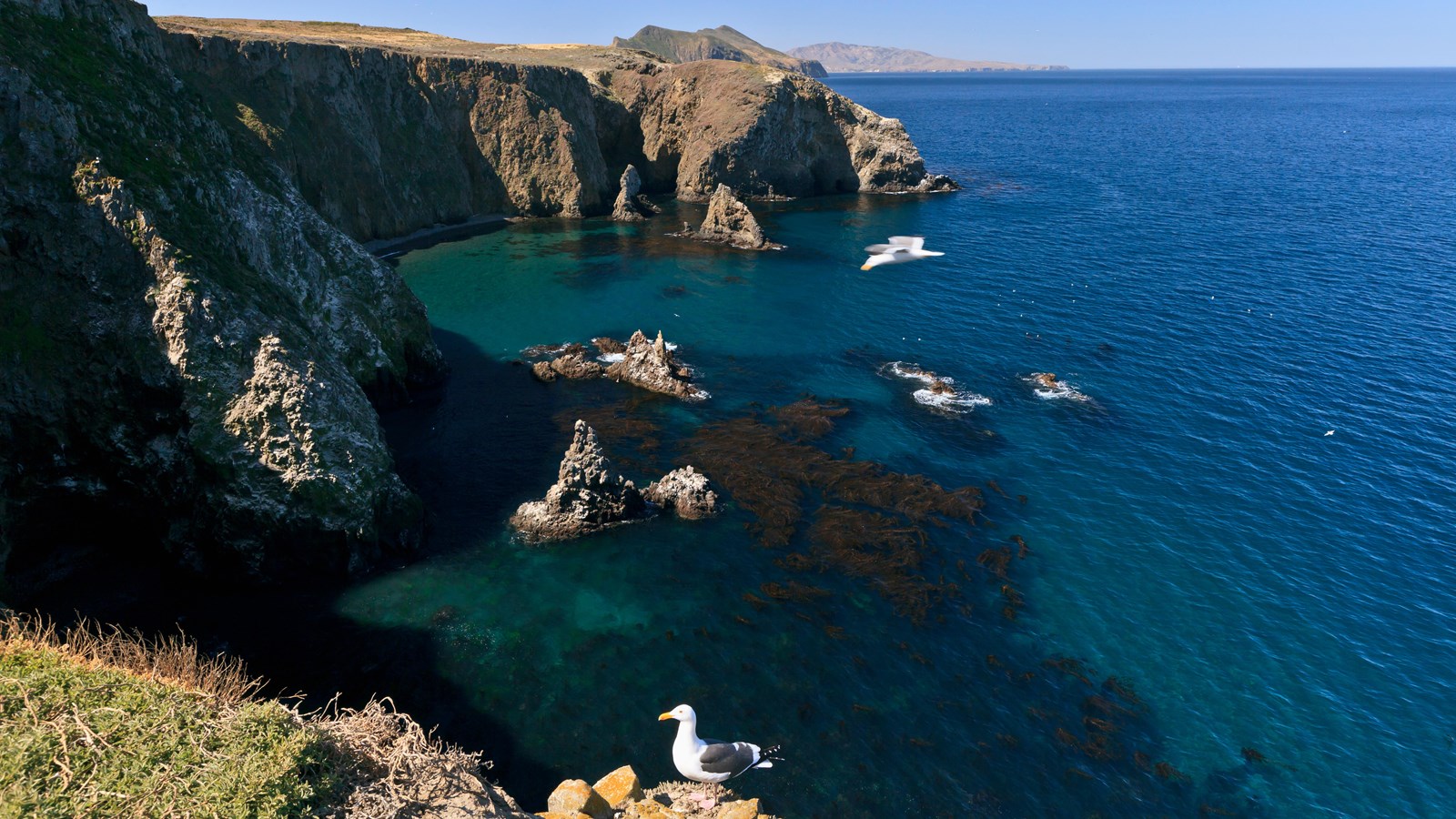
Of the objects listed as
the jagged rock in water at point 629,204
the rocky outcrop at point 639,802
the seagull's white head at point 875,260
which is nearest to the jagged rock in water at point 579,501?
the rocky outcrop at point 639,802

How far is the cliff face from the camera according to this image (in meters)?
28.9

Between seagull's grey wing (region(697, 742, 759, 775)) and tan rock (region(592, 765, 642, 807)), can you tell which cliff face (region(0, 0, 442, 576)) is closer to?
tan rock (region(592, 765, 642, 807))

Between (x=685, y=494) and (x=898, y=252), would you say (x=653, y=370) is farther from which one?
(x=898, y=252)

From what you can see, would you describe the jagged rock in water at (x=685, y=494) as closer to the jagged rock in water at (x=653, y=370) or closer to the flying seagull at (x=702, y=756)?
the jagged rock in water at (x=653, y=370)

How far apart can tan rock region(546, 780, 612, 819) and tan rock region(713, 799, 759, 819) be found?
3151 mm

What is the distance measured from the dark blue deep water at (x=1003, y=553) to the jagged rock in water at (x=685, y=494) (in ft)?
4.61

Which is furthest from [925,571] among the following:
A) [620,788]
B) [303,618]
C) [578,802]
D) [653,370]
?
[303,618]

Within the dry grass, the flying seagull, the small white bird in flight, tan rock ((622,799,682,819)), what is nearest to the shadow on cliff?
the flying seagull

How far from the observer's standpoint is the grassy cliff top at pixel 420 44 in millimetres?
94125

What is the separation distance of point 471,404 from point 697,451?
1729 centimetres

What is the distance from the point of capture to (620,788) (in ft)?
65.9

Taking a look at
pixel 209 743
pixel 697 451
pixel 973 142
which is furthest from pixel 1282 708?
pixel 973 142

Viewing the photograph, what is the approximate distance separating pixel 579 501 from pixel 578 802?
19.3 meters

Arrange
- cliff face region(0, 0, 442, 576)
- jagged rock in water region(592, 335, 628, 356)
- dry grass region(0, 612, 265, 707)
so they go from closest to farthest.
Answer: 1. dry grass region(0, 612, 265, 707)
2. cliff face region(0, 0, 442, 576)
3. jagged rock in water region(592, 335, 628, 356)
